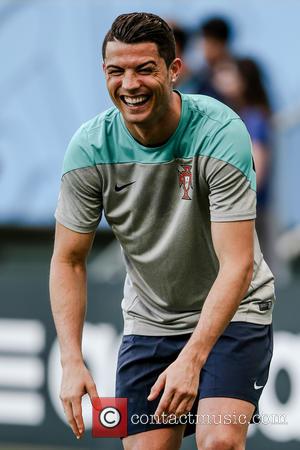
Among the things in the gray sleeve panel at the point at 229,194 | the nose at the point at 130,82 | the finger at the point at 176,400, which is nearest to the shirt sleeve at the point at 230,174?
the gray sleeve panel at the point at 229,194

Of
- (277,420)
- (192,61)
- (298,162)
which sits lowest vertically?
(277,420)

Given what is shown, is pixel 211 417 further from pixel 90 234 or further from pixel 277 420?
pixel 277 420

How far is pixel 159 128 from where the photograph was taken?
19.1 feet

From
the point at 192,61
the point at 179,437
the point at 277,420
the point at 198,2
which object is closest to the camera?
the point at 179,437

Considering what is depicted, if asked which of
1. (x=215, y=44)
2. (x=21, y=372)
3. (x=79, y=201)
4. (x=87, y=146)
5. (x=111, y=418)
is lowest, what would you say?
(x=21, y=372)

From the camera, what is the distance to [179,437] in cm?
625

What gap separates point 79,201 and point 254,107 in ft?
13.0

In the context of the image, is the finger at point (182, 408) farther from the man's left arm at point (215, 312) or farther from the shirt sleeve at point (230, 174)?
the shirt sleeve at point (230, 174)

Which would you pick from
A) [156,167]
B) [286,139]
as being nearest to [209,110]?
[156,167]

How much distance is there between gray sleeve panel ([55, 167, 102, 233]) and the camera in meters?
5.95

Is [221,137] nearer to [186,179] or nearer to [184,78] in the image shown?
[186,179]

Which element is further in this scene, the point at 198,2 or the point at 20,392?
the point at 198,2

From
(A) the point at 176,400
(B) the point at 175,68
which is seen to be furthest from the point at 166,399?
(B) the point at 175,68

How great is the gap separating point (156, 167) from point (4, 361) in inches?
Result: 192
